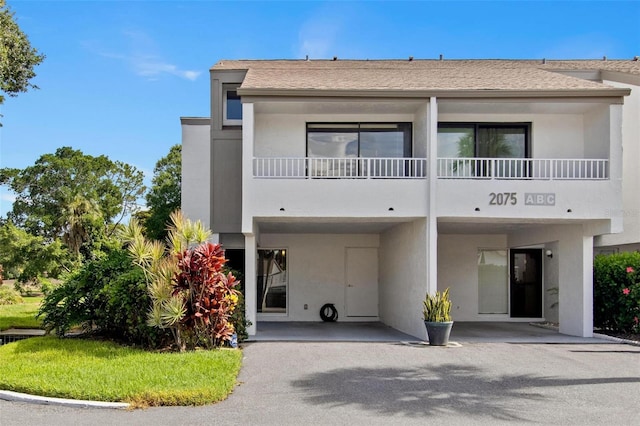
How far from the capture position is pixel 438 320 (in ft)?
39.8

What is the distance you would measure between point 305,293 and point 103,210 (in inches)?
1002

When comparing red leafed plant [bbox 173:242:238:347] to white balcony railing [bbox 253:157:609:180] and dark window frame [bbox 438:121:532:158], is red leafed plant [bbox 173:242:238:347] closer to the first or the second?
white balcony railing [bbox 253:157:609:180]

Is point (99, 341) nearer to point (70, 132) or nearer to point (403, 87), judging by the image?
point (403, 87)

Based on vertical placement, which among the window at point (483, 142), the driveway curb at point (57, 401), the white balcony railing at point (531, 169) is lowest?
the driveway curb at point (57, 401)

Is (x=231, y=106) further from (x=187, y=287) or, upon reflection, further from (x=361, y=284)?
(x=361, y=284)

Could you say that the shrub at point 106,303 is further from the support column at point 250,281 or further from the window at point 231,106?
the window at point 231,106

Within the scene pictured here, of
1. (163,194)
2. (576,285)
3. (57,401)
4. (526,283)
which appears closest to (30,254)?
(163,194)

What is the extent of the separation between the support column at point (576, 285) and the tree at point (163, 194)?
12038 mm

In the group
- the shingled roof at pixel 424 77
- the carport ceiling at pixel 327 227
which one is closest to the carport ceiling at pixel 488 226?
the carport ceiling at pixel 327 227

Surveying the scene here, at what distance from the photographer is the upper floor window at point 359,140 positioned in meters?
15.3

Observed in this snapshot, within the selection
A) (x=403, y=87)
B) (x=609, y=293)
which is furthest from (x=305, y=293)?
(x=609, y=293)

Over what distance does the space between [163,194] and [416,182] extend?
21676 mm

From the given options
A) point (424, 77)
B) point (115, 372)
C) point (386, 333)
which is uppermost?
point (424, 77)

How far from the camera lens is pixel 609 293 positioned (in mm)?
14164
